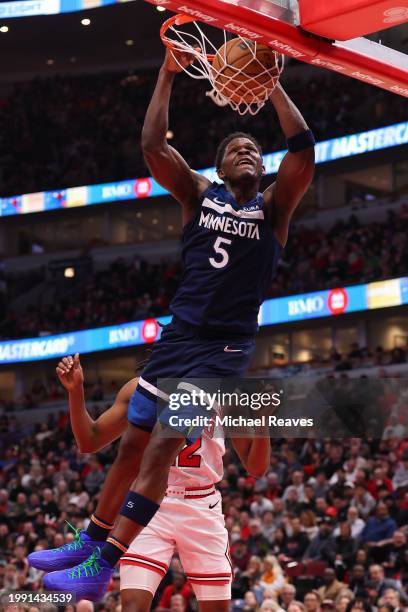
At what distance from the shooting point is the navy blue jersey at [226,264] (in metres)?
4.57

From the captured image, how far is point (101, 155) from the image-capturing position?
29.7m

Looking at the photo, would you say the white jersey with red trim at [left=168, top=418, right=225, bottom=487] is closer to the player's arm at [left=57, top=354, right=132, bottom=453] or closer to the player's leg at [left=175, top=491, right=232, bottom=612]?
the player's leg at [left=175, top=491, right=232, bottom=612]

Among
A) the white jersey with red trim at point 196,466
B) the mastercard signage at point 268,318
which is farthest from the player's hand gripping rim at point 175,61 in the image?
the mastercard signage at point 268,318

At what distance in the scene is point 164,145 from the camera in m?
4.57

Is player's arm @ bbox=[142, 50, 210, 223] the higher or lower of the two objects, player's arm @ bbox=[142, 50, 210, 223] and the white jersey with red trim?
the higher

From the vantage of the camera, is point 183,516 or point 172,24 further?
point 183,516

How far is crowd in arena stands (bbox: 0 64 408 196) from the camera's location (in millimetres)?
26859

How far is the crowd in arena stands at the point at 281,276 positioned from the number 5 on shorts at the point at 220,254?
1722cm

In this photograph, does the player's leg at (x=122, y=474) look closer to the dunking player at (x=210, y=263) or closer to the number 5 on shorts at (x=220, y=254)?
the dunking player at (x=210, y=263)

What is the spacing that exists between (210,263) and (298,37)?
1108 millimetres

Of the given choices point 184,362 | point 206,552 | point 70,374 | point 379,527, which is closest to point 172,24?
point 184,362

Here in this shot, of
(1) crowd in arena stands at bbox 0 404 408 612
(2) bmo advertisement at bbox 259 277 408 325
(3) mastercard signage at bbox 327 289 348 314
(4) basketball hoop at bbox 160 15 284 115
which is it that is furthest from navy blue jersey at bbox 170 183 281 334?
(3) mastercard signage at bbox 327 289 348 314

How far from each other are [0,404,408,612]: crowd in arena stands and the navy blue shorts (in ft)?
12.9

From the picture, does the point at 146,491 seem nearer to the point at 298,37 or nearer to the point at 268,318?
the point at 298,37
